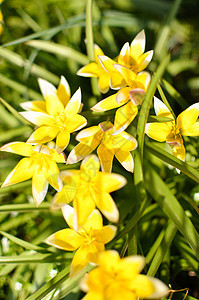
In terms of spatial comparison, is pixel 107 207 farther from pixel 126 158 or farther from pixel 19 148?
pixel 19 148

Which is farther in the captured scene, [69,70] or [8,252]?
[69,70]

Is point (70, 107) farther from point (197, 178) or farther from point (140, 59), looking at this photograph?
point (197, 178)

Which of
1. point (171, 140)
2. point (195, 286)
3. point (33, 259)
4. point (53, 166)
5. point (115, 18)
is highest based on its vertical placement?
point (115, 18)

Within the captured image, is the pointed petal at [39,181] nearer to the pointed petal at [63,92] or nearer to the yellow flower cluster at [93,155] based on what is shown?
the yellow flower cluster at [93,155]

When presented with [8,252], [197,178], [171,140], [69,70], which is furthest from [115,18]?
[8,252]

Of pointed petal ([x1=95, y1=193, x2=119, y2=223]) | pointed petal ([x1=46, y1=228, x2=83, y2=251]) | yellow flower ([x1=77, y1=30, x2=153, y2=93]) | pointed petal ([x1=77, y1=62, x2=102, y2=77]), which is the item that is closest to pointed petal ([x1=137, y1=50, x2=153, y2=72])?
yellow flower ([x1=77, y1=30, x2=153, y2=93])

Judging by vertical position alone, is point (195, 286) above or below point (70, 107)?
below

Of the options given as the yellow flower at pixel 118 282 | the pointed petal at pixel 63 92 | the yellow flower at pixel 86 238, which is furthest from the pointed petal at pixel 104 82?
the yellow flower at pixel 118 282

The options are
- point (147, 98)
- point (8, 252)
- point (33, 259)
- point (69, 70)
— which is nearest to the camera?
point (147, 98)
